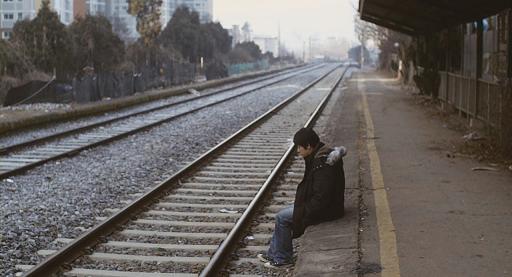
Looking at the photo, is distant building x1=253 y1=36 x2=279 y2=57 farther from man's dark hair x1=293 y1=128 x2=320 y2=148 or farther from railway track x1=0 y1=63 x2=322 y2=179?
man's dark hair x1=293 y1=128 x2=320 y2=148

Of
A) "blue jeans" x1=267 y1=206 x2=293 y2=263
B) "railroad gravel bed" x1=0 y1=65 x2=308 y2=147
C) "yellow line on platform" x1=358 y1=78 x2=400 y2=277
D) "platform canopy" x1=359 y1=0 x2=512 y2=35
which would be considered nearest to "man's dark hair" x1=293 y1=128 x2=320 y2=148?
"blue jeans" x1=267 y1=206 x2=293 y2=263

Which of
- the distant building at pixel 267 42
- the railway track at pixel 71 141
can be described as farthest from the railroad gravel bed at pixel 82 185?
the distant building at pixel 267 42

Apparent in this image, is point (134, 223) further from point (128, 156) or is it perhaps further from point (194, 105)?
point (194, 105)

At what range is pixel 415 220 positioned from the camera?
762 cm

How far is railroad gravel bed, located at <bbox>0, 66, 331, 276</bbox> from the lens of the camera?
8.15 metres

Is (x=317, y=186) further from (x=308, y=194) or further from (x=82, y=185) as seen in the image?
(x=82, y=185)

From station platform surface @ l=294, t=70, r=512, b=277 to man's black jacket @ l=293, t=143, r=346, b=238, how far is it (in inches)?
11.5

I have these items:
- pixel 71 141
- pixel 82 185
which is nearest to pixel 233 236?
pixel 82 185

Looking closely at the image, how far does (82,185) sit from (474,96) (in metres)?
9.62

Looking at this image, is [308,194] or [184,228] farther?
[184,228]

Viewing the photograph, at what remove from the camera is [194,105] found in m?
28.7

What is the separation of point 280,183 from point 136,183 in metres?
2.20

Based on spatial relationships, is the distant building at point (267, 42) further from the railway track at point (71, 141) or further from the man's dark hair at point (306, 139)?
the man's dark hair at point (306, 139)

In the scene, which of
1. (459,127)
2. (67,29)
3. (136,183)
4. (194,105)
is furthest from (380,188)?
(67,29)
